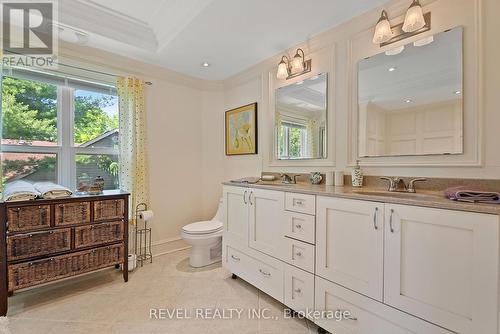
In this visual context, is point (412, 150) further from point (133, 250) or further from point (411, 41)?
point (133, 250)

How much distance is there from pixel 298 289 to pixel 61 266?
6.28 ft

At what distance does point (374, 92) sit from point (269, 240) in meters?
1.43

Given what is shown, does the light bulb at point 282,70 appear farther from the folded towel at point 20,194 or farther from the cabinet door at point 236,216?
the folded towel at point 20,194

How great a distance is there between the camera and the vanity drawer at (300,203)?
163cm

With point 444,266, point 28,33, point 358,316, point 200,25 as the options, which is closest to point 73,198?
point 28,33

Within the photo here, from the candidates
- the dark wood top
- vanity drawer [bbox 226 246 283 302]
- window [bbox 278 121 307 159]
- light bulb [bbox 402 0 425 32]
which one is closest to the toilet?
vanity drawer [bbox 226 246 283 302]

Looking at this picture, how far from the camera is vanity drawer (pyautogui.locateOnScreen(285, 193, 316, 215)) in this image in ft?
5.35

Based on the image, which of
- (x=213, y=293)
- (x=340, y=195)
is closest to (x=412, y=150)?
(x=340, y=195)

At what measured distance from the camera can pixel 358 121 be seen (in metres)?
1.93

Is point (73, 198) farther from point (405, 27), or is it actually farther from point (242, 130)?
point (405, 27)

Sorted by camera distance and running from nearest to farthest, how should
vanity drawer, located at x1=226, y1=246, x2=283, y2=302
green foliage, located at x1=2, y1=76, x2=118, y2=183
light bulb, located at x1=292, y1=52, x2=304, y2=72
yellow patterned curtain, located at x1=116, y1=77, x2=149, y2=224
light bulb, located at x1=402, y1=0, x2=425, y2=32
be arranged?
light bulb, located at x1=402, y1=0, x2=425, y2=32
vanity drawer, located at x1=226, y1=246, x2=283, y2=302
green foliage, located at x1=2, y1=76, x2=118, y2=183
light bulb, located at x1=292, y1=52, x2=304, y2=72
yellow patterned curtain, located at x1=116, y1=77, x2=149, y2=224

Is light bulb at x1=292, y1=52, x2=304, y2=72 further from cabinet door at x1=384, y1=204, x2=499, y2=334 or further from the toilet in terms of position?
→ the toilet

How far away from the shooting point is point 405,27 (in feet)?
5.00

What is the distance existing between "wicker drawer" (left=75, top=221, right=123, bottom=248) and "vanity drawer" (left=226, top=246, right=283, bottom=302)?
1.09 m
